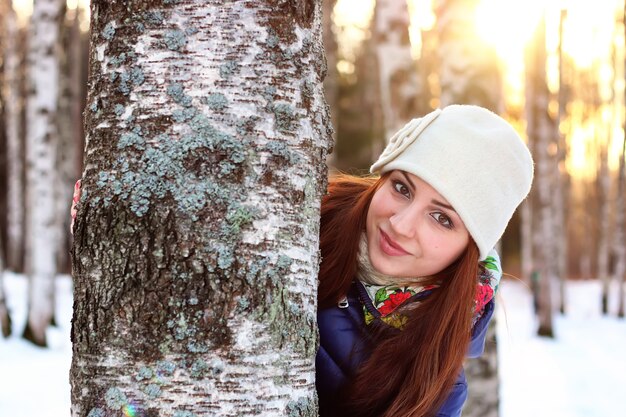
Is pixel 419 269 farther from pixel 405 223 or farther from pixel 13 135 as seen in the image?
pixel 13 135

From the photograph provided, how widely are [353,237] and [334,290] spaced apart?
0.19m

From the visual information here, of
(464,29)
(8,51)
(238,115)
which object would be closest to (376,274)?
(238,115)

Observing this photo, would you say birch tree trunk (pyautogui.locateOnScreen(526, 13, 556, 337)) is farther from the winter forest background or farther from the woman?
the woman

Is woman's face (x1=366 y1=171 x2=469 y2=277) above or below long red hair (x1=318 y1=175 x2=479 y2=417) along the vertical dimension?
above

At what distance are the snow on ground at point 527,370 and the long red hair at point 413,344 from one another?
75.8 inches

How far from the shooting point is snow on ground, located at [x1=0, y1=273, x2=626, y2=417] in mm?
5736

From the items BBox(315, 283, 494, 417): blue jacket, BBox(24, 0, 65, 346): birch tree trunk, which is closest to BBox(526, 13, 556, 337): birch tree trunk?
BBox(24, 0, 65, 346): birch tree trunk

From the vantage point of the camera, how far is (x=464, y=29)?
186 inches

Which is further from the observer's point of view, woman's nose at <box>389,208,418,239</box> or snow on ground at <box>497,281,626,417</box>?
snow on ground at <box>497,281,626,417</box>

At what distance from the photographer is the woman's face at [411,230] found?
197 centimetres

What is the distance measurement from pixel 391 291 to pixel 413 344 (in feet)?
0.56

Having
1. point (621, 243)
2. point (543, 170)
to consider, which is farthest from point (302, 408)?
point (621, 243)

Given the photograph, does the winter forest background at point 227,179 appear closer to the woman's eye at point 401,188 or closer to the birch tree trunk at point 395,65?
the birch tree trunk at point 395,65

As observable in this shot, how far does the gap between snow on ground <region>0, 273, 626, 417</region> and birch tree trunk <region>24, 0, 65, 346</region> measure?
0.44m
